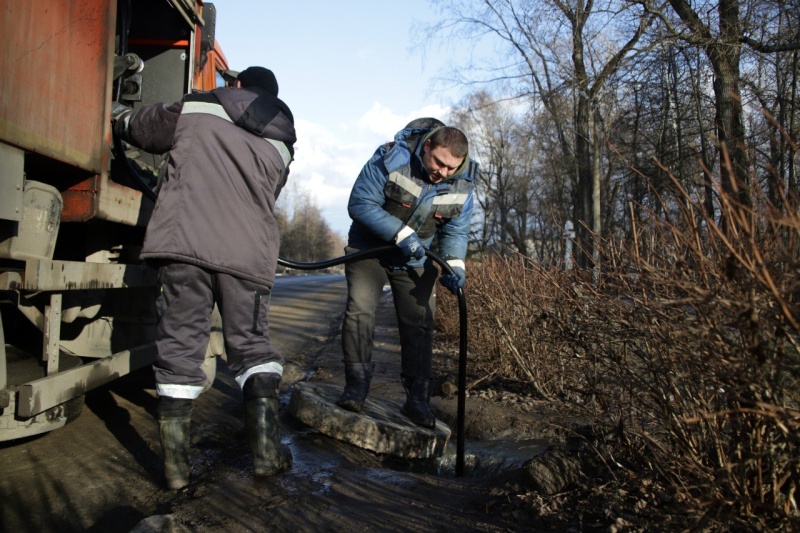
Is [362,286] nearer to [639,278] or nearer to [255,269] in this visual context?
[255,269]

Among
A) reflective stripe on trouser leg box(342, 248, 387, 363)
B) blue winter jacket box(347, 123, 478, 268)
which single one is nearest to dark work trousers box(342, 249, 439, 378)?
reflective stripe on trouser leg box(342, 248, 387, 363)

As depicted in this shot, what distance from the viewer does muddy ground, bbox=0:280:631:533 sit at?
2.42 m

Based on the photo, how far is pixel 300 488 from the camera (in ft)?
9.32

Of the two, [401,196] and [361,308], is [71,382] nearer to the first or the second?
[361,308]

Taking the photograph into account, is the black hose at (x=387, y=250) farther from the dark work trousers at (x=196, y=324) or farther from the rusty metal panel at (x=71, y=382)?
the rusty metal panel at (x=71, y=382)

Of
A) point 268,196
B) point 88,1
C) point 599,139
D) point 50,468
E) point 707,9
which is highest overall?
point 707,9

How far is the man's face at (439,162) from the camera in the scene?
371 centimetres

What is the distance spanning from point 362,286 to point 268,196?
107 centimetres

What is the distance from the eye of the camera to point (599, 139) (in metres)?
14.4

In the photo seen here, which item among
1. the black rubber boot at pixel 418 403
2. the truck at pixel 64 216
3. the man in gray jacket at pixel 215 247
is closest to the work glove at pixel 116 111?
the truck at pixel 64 216

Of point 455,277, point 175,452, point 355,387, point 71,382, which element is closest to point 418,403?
point 355,387

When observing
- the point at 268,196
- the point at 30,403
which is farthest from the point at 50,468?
the point at 268,196

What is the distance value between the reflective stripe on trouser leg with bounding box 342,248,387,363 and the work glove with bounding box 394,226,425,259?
0.34 metres

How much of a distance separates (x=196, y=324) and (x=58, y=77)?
4.51 ft
